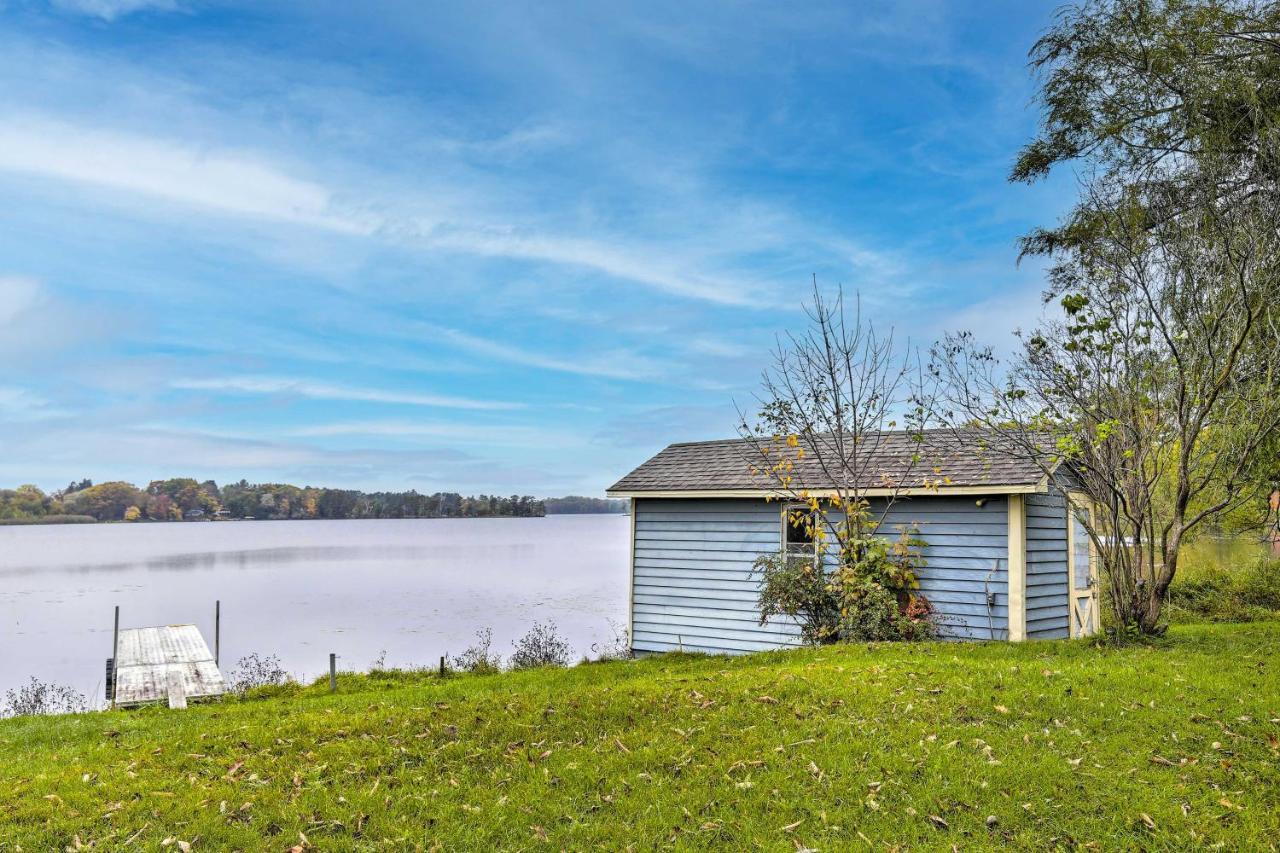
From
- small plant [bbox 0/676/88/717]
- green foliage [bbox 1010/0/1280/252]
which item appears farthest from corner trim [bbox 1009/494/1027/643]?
small plant [bbox 0/676/88/717]

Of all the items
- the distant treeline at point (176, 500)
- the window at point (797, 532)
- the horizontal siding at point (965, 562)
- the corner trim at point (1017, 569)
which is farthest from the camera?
the distant treeline at point (176, 500)

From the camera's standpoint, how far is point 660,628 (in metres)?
14.1

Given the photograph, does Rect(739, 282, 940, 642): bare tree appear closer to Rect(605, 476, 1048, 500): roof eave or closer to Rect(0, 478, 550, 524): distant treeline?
Rect(605, 476, 1048, 500): roof eave

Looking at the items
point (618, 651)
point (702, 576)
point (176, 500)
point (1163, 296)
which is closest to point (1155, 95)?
point (1163, 296)

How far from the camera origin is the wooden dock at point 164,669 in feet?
42.0

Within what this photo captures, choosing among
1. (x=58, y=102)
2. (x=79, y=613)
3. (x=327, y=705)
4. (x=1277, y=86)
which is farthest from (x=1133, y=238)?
(x=79, y=613)

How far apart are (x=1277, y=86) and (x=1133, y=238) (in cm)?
245

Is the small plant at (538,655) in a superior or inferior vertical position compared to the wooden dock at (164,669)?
superior

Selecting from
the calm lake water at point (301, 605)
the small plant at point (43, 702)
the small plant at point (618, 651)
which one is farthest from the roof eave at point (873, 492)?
the small plant at point (43, 702)

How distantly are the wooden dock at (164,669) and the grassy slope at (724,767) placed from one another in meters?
4.93

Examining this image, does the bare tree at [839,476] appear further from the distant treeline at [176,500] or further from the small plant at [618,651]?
the distant treeline at [176,500]

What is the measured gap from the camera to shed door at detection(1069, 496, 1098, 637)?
12.6 m

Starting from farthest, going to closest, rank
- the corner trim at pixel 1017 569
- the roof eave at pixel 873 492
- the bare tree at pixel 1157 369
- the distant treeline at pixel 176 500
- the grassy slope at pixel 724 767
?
1. the distant treeline at pixel 176 500
2. the corner trim at pixel 1017 569
3. the roof eave at pixel 873 492
4. the bare tree at pixel 1157 369
5. the grassy slope at pixel 724 767

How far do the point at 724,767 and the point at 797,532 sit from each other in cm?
832
